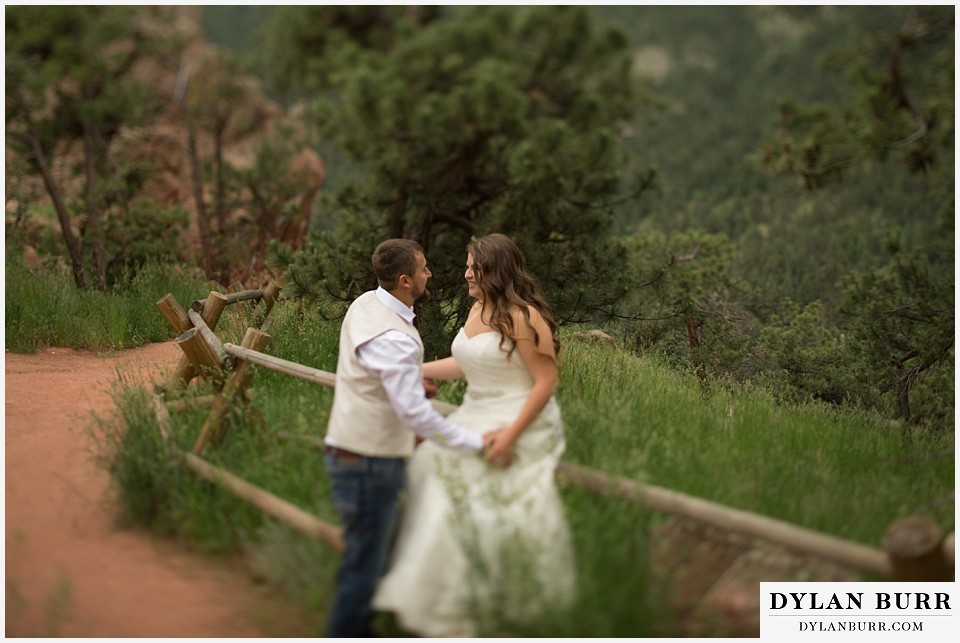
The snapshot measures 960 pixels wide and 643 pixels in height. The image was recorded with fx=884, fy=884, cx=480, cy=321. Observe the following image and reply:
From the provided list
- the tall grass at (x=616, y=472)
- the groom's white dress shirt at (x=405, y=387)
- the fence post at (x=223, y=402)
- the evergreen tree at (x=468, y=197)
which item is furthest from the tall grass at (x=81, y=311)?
the groom's white dress shirt at (x=405, y=387)

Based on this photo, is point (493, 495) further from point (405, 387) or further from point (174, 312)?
point (174, 312)

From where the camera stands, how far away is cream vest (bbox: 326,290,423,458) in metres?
3.50

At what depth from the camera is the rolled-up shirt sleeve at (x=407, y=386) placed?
3.41 meters

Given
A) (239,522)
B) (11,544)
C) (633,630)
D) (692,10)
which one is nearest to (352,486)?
(239,522)

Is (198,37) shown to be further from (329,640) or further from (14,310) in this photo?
(329,640)

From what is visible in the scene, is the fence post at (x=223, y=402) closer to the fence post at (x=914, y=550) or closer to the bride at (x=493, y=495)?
the bride at (x=493, y=495)

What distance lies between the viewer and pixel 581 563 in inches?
131

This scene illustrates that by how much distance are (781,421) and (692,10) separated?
26968mm

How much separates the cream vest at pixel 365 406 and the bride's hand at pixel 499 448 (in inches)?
12.5

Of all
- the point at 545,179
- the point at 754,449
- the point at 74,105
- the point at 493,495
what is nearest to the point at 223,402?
the point at 493,495

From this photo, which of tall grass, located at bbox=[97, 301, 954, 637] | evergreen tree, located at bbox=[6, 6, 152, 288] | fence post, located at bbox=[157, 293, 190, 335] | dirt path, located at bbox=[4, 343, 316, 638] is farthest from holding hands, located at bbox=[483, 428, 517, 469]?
evergreen tree, located at bbox=[6, 6, 152, 288]

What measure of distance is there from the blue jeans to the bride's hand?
1.17 feet

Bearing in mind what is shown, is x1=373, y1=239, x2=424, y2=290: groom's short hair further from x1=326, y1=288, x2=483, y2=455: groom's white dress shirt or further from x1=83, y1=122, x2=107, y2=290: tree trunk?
x1=83, y1=122, x2=107, y2=290: tree trunk

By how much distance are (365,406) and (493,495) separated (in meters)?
0.63
